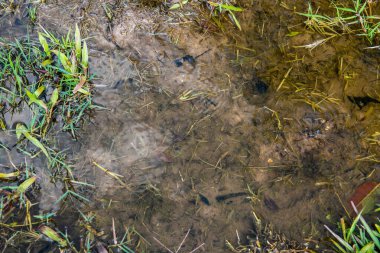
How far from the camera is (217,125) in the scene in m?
2.72

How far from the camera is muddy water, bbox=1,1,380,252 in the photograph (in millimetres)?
2496

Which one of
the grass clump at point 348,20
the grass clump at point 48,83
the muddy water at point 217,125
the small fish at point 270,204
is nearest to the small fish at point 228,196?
the muddy water at point 217,125

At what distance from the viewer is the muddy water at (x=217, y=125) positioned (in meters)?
2.50

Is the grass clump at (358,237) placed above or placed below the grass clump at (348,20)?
below

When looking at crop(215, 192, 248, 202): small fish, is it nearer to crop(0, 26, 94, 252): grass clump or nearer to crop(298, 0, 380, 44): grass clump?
crop(0, 26, 94, 252): grass clump

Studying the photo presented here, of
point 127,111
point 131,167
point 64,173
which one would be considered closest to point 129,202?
point 131,167

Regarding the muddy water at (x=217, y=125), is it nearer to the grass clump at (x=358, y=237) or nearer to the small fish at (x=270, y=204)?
the small fish at (x=270, y=204)

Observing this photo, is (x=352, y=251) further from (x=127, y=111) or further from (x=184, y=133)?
(x=127, y=111)

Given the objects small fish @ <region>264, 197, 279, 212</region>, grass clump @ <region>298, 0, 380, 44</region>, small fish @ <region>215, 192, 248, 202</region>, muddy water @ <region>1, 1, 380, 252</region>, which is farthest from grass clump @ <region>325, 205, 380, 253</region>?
grass clump @ <region>298, 0, 380, 44</region>

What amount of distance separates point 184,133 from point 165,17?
38.8 inches

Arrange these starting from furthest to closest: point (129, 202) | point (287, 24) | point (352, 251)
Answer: point (287, 24) < point (129, 202) < point (352, 251)

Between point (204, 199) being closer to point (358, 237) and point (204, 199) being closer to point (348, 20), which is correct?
point (358, 237)

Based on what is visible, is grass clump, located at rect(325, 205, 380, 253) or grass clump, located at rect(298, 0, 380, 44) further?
grass clump, located at rect(298, 0, 380, 44)

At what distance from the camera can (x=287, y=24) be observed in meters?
3.06
